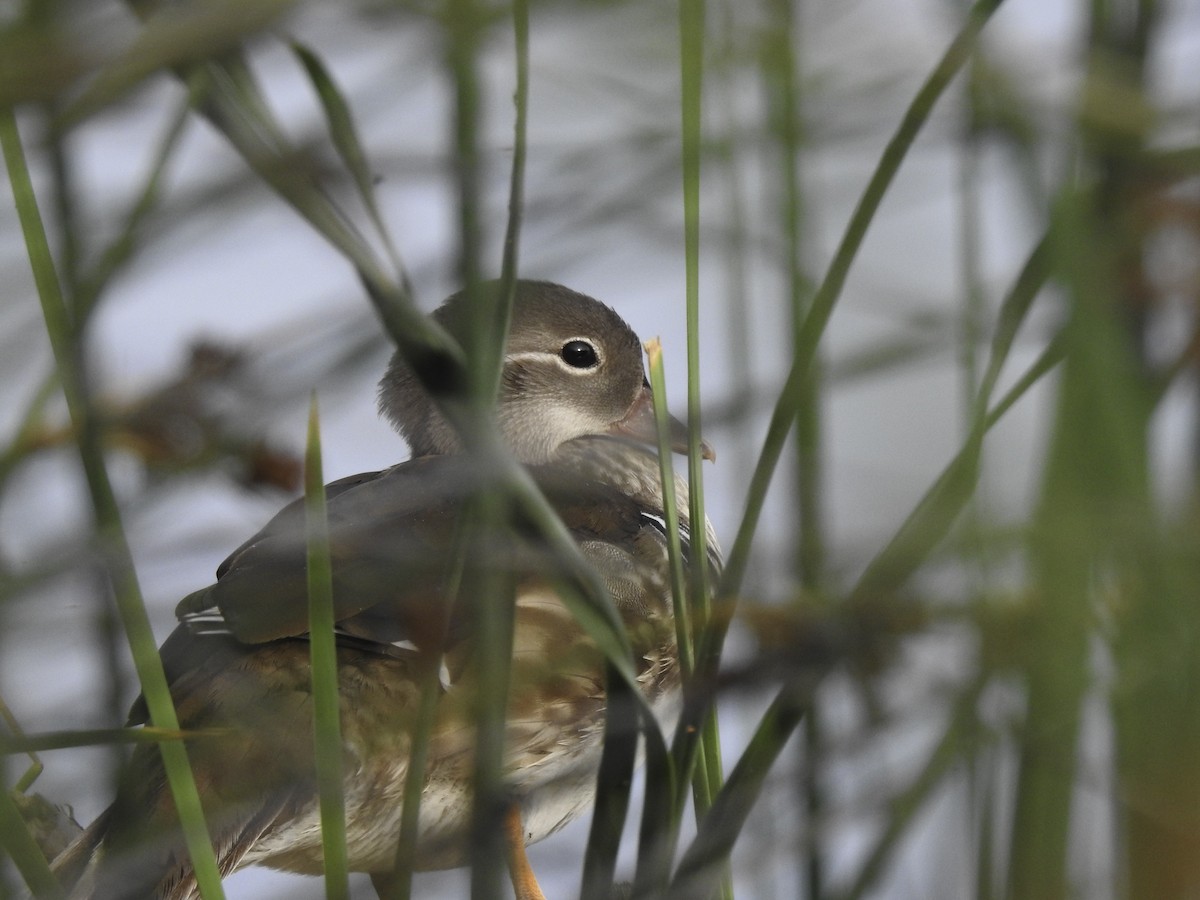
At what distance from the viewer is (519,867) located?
215 centimetres

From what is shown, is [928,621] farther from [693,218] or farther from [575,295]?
[575,295]

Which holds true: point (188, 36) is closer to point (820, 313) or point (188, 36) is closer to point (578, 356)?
point (820, 313)

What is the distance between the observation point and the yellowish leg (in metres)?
2.10

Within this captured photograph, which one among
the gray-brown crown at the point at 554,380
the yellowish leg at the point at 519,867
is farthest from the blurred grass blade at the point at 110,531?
the gray-brown crown at the point at 554,380

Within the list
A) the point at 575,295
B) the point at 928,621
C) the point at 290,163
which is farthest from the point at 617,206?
the point at 575,295

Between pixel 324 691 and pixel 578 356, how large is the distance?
240 centimetres

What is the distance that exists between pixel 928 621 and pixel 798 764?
0.65 ft

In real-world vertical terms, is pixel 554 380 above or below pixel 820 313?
below

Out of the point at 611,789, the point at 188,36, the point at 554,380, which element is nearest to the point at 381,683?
the point at 611,789

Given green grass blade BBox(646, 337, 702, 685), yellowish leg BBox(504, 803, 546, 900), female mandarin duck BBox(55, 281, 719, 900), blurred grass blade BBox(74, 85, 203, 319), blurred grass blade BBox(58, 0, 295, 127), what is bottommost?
yellowish leg BBox(504, 803, 546, 900)

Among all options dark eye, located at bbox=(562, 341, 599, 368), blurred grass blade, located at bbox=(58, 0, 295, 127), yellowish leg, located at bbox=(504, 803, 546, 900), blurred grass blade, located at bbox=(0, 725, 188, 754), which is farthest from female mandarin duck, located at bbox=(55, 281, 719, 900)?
dark eye, located at bbox=(562, 341, 599, 368)

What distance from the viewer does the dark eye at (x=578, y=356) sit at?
3.39m

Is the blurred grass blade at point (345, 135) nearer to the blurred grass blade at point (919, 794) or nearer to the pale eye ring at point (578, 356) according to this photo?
the blurred grass blade at point (919, 794)

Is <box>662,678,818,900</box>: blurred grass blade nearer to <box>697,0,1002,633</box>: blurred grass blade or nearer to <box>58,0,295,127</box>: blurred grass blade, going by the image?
<box>697,0,1002,633</box>: blurred grass blade
